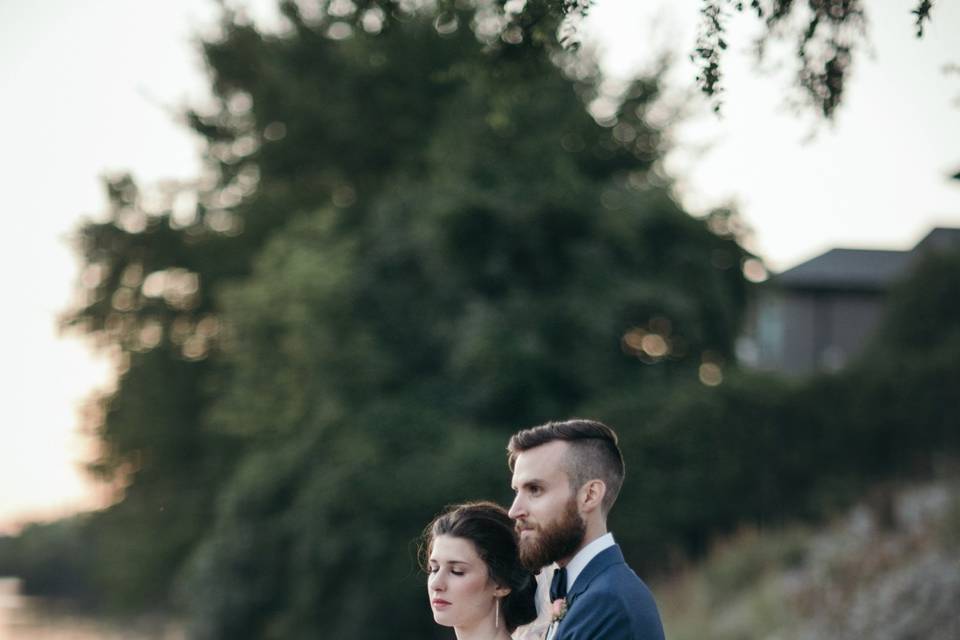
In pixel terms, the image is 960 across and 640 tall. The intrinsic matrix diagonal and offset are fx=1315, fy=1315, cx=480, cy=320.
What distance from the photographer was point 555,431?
4.60 metres

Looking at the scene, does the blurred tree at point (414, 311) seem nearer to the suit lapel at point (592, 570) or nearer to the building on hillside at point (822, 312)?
the suit lapel at point (592, 570)

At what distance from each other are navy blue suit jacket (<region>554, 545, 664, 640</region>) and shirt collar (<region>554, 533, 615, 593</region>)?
0.02 m

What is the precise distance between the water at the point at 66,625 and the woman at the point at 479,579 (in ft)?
71.8

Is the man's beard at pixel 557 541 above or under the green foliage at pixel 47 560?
under

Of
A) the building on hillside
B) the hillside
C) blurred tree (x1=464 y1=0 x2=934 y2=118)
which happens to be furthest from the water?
the building on hillside

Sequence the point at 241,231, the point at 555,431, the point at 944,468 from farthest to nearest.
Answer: the point at 241,231, the point at 944,468, the point at 555,431

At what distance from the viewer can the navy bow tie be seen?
4578 mm

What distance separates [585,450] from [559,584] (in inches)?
19.1

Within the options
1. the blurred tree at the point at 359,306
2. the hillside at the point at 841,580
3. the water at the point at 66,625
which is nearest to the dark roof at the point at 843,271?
the blurred tree at the point at 359,306

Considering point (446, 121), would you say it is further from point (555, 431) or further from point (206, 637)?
point (555, 431)

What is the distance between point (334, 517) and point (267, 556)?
1975 millimetres

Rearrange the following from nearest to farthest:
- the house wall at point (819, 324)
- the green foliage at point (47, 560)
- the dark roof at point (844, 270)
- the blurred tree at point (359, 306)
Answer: the blurred tree at point (359, 306) → the green foliage at point (47, 560) → the dark roof at point (844, 270) → the house wall at point (819, 324)

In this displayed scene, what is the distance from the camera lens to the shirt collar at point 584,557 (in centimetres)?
448

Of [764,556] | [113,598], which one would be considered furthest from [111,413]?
[764,556]
